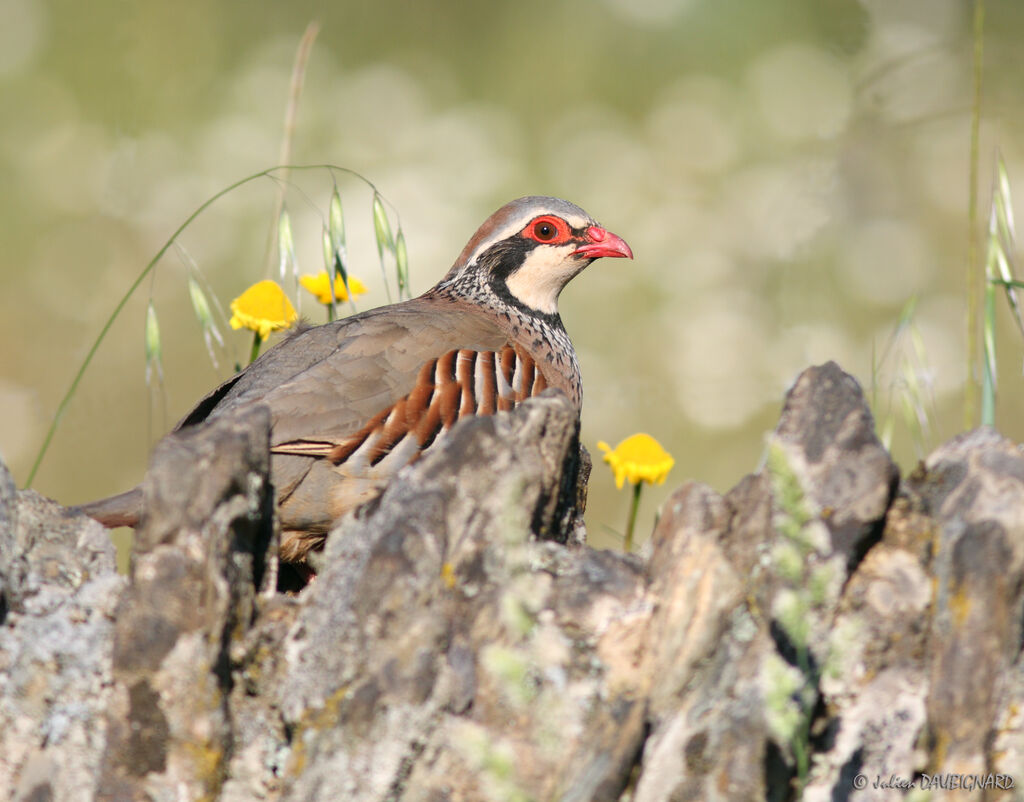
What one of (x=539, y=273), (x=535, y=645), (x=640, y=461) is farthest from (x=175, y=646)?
(x=539, y=273)

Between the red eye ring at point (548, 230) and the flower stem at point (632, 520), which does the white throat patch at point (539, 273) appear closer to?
the red eye ring at point (548, 230)

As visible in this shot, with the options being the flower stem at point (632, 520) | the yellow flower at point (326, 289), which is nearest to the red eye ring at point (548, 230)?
the yellow flower at point (326, 289)

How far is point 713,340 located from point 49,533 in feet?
11.8

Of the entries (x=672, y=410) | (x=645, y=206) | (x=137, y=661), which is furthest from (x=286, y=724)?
(x=645, y=206)

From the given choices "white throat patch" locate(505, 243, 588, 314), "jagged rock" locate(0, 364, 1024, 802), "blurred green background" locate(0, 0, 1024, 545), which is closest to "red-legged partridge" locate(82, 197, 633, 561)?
"white throat patch" locate(505, 243, 588, 314)

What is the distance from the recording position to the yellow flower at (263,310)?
3283 millimetres

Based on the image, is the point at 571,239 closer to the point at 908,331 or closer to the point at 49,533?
the point at 908,331

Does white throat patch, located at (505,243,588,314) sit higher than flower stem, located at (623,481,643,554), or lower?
higher

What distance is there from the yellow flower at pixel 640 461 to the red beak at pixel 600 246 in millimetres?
1119

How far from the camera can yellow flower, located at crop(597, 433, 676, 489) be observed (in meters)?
2.88

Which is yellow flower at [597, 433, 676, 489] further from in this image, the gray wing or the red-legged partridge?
the gray wing

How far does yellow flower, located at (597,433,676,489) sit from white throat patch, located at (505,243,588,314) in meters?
1.09

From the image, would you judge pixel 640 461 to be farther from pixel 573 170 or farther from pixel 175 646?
pixel 573 170

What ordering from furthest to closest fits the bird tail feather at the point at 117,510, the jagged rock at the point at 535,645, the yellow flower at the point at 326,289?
the yellow flower at the point at 326,289 → the bird tail feather at the point at 117,510 → the jagged rock at the point at 535,645
